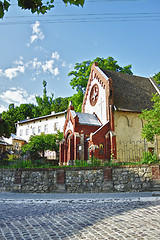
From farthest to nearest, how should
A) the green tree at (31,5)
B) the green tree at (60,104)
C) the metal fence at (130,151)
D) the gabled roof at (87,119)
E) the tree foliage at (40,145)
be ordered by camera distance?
1. the green tree at (60,104)
2. the tree foliage at (40,145)
3. the gabled roof at (87,119)
4. the metal fence at (130,151)
5. the green tree at (31,5)

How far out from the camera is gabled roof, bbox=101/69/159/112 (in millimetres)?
23217

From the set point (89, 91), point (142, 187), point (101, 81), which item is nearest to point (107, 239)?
point (142, 187)

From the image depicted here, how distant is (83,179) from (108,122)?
1041cm

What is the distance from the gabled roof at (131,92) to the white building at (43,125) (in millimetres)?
18873

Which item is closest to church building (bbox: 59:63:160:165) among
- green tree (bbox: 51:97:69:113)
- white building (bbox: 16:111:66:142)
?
white building (bbox: 16:111:66:142)

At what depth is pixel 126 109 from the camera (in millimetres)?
22406

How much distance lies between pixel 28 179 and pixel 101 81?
50.5ft

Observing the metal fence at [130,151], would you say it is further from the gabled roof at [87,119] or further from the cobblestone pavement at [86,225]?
the cobblestone pavement at [86,225]

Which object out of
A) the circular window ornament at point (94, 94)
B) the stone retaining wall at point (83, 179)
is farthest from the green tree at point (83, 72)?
the stone retaining wall at point (83, 179)

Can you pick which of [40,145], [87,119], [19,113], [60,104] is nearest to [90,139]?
[87,119]

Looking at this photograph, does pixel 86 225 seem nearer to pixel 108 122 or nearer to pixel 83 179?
pixel 83 179

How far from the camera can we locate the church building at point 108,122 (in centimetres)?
2055

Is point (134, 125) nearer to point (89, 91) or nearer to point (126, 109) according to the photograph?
point (126, 109)

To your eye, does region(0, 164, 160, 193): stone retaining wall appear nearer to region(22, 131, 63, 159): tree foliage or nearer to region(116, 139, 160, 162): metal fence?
region(116, 139, 160, 162): metal fence
